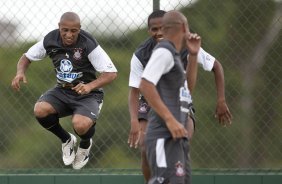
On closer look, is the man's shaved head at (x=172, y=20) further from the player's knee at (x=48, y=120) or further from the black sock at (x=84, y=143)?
the black sock at (x=84, y=143)

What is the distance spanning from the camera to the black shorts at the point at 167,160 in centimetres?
699

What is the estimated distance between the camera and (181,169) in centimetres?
701

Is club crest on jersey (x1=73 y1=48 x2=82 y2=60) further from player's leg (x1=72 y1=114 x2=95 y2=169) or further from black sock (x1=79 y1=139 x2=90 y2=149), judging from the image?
black sock (x1=79 y1=139 x2=90 y2=149)

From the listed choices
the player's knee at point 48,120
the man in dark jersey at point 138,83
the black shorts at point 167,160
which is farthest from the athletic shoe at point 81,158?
the black shorts at point 167,160

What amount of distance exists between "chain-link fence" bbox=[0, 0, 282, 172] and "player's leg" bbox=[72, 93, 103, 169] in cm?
45

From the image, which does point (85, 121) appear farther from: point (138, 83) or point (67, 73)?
point (138, 83)

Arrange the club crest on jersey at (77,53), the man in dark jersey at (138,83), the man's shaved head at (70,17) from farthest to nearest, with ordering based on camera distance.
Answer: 1. the club crest on jersey at (77,53)
2. the man's shaved head at (70,17)
3. the man in dark jersey at (138,83)

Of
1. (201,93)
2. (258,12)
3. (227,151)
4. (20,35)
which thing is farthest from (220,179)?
(20,35)

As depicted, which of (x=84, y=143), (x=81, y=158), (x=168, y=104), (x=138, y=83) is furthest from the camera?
(x=81, y=158)

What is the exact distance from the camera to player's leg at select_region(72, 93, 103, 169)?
923 centimetres

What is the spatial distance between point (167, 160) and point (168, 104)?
434mm

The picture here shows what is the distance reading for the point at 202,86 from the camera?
397 inches

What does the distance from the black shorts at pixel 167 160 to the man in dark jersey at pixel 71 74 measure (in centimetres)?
215

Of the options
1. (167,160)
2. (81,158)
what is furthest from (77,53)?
(167,160)
